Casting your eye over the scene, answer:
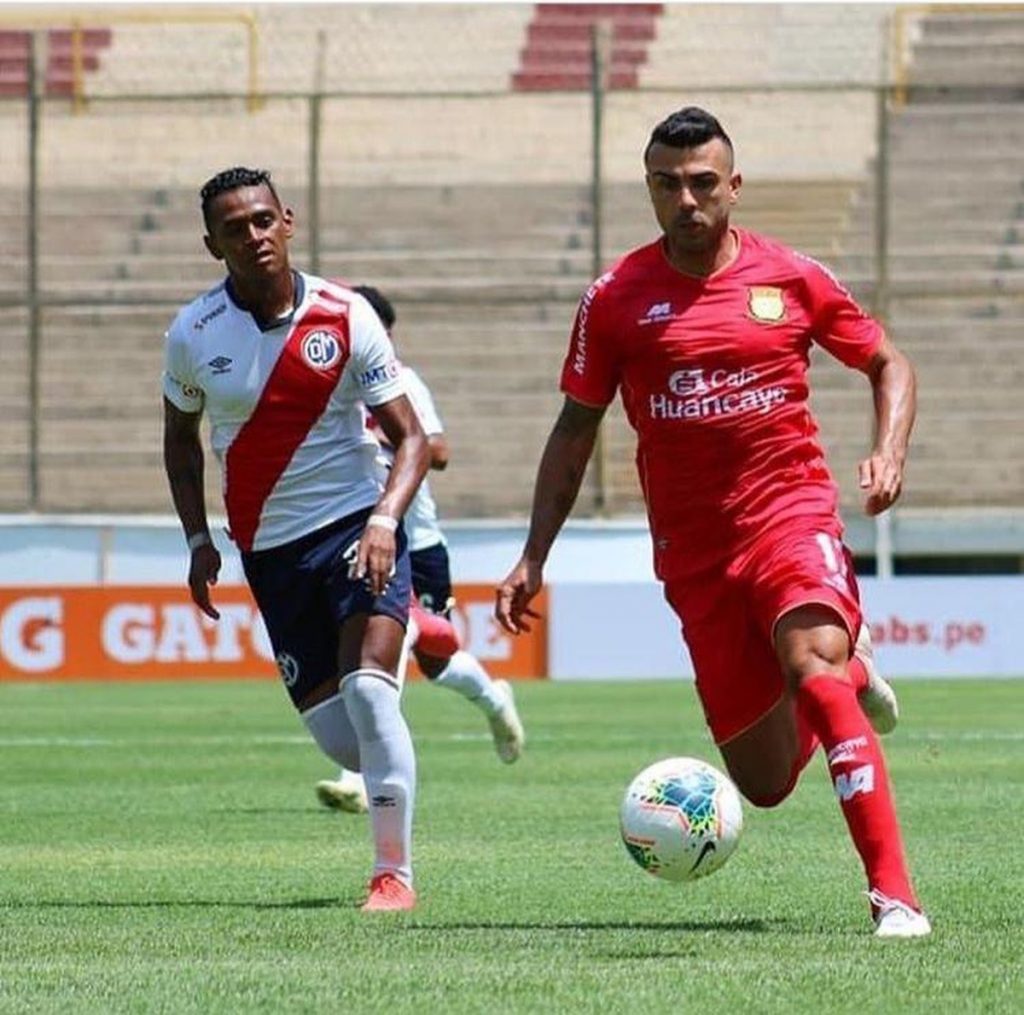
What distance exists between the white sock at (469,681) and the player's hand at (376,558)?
568 centimetres

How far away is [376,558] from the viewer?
8.27 metres

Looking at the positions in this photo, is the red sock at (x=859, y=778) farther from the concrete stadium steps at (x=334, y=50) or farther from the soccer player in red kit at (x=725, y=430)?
the concrete stadium steps at (x=334, y=50)

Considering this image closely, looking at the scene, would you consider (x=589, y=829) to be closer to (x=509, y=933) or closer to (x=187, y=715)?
(x=509, y=933)

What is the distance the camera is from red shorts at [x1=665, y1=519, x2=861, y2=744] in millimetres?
7672

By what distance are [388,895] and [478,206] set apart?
26592 mm

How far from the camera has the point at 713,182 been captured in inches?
308

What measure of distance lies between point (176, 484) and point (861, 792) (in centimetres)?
276

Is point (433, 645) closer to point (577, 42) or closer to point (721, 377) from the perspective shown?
point (721, 377)

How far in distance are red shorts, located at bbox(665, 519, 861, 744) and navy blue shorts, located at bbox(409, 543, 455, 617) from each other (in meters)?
6.54

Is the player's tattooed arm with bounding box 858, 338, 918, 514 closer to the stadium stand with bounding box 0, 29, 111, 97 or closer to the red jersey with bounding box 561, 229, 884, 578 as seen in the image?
the red jersey with bounding box 561, 229, 884, 578

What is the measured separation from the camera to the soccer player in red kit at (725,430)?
7.74m

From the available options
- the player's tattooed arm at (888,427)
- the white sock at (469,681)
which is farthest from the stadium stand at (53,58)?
the player's tattooed arm at (888,427)

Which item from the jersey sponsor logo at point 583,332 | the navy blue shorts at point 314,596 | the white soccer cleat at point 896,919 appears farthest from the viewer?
the navy blue shorts at point 314,596

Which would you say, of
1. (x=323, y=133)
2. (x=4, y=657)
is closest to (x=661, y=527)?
(x=4, y=657)
